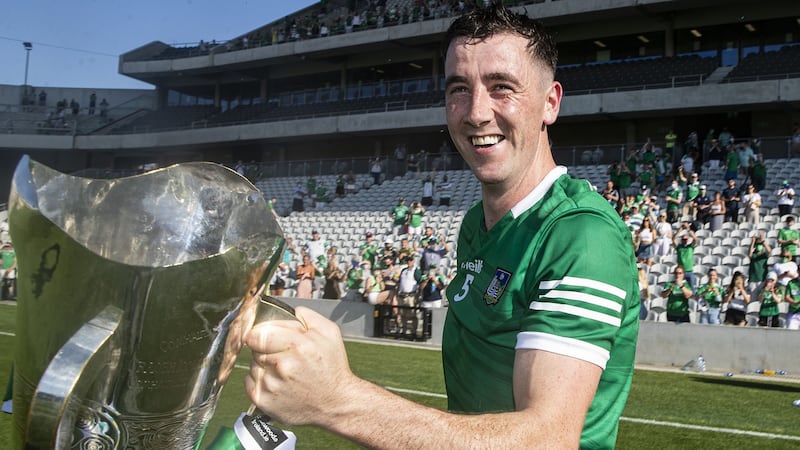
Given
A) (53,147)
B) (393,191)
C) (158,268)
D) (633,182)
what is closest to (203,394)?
(158,268)

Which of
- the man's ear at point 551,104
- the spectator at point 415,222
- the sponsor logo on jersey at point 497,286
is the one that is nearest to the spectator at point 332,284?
the spectator at point 415,222

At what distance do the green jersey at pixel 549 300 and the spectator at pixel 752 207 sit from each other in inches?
625

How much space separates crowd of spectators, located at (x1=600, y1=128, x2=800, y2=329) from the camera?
41.1 ft

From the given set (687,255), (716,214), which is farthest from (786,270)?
(716,214)

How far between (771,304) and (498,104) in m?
11.9

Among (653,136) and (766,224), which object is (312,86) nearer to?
(653,136)

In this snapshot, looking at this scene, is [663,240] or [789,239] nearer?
[789,239]

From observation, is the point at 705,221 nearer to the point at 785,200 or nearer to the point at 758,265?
the point at 785,200

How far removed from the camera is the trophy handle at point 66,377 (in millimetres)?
920

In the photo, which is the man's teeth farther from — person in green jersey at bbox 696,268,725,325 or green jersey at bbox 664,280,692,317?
person in green jersey at bbox 696,268,725,325

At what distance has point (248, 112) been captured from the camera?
39.8m

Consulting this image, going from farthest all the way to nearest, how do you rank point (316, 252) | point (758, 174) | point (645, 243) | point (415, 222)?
point (415, 222) < point (316, 252) < point (758, 174) < point (645, 243)

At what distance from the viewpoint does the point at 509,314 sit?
1646mm

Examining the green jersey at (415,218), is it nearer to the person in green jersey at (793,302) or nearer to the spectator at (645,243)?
the spectator at (645,243)
